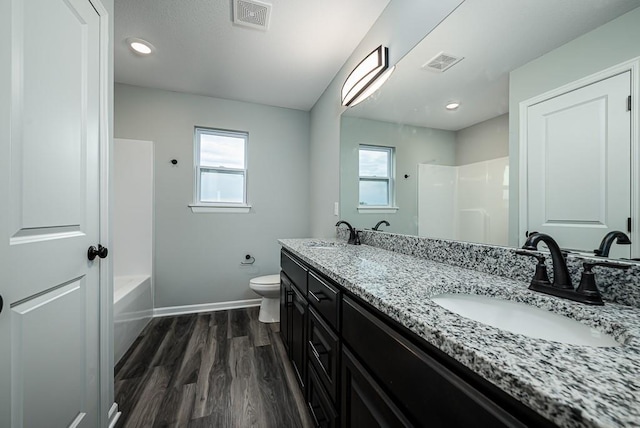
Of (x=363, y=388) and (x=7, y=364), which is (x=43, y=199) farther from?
(x=363, y=388)

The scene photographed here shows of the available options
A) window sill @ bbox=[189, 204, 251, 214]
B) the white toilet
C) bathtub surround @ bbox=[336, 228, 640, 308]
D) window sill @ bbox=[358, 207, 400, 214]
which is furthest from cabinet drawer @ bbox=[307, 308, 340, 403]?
window sill @ bbox=[189, 204, 251, 214]

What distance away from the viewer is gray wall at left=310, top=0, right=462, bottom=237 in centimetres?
136

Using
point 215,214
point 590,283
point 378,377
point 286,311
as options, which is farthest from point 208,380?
point 590,283

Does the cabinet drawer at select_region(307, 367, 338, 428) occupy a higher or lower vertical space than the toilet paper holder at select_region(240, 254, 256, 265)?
lower

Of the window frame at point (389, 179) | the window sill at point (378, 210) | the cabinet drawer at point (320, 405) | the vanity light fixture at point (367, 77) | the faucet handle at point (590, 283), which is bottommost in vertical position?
the cabinet drawer at point (320, 405)

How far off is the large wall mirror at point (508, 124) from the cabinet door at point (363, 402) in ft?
2.36

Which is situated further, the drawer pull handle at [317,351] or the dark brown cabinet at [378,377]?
the drawer pull handle at [317,351]

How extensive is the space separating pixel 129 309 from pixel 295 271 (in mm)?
1544

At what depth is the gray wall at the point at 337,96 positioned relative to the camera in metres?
1.36

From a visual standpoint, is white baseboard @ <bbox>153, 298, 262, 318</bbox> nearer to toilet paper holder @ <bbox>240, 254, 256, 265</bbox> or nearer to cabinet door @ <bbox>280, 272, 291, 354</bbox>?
toilet paper holder @ <bbox>240, 254, 256, 265</bbox>

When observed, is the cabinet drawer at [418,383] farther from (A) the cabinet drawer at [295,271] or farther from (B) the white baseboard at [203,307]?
(B) the white baseboard at [203,307]

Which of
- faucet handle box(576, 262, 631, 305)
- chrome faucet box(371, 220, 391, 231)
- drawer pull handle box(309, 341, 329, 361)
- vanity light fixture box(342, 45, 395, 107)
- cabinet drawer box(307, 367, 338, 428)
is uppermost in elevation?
vanity light fixture box(342, 45, 395, 107)

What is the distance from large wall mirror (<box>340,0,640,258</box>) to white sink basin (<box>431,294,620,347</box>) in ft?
0.87

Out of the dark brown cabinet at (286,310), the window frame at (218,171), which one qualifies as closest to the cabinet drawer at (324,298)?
the dark brown cabinet at (286,310)
